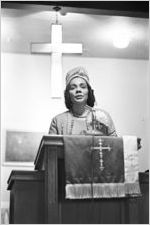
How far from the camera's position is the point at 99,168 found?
3.97 m

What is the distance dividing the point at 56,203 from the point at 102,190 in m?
0.38

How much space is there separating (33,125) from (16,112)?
350 millimetres

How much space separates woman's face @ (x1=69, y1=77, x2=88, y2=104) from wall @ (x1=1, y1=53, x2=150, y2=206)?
346cm

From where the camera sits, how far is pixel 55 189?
385 centimetres

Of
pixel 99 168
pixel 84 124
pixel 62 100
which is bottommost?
pixel 99 168

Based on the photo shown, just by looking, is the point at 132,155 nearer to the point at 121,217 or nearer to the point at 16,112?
the point at 121,217

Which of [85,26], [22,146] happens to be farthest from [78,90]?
[22,146]

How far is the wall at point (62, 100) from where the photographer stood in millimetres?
8344

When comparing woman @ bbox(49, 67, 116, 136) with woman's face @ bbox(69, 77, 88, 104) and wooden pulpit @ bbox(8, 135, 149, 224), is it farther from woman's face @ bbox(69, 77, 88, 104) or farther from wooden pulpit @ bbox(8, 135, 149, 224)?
wooden pulpit @ bbox(8, 135, 149, 224)

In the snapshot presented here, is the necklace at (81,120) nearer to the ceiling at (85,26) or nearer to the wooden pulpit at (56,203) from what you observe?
the wooden pulpit at (56,203)

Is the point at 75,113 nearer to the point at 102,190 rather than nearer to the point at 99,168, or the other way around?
the point at 99,168

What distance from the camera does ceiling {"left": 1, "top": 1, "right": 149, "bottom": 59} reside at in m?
6.65

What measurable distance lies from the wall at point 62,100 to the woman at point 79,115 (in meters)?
3.38

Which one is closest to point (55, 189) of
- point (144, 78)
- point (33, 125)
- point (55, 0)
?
point (55, 0)
